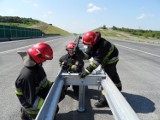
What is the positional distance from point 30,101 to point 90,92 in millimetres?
3120

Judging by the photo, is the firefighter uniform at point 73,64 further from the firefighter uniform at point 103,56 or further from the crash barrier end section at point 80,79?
the crash barrier end section at point 80,79

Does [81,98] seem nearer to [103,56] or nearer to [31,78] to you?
[103,56]

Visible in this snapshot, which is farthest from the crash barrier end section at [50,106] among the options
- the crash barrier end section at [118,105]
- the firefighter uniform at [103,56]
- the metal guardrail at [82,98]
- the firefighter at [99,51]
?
the firefighter at [99,51]

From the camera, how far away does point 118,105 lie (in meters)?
3.63

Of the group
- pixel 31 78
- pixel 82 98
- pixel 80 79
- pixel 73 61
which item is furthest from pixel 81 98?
pixel 73 61

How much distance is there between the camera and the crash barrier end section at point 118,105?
3.19 m

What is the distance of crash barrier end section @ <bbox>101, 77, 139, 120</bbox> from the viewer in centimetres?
319

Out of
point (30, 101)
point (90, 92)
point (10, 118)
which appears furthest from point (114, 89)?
point (90, 92)

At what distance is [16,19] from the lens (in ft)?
494

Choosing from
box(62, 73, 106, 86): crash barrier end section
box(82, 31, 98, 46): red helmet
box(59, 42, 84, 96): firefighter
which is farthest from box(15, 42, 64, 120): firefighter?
box(59, 42, 84, 96): firefighter

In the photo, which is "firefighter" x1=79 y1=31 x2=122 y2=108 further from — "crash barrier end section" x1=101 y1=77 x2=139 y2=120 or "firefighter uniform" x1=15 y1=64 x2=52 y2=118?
"firefighter uniform" x1=15 y1=64 x2=52 y2=118

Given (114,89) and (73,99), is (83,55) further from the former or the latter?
(114,89)

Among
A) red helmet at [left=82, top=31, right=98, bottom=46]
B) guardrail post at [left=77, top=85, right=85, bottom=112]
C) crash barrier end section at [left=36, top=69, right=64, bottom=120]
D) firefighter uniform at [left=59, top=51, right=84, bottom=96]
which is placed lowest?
guardrail post at [left=77, top=85, right=85, bottom=112]

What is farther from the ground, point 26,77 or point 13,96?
point 26,77
